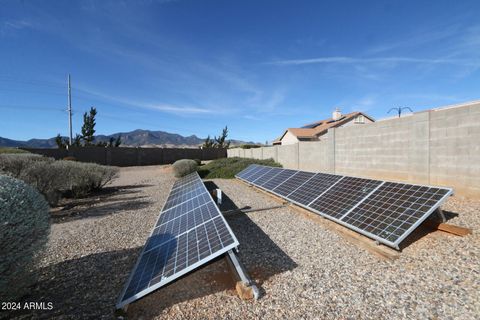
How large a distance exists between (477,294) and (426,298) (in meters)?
0.69

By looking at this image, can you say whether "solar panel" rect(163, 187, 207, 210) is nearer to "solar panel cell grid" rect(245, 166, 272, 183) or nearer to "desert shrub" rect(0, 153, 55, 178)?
"solar panel cell grid" rect(245, 166, 272, 183)

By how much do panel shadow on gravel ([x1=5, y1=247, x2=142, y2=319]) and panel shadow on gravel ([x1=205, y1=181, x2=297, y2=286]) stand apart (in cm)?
227

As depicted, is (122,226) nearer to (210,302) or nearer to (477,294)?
(210,302)

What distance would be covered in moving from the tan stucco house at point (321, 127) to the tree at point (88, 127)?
36.8 meters

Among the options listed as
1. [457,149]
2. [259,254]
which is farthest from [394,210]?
[457,149]

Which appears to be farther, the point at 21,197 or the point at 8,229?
the point at 21,197

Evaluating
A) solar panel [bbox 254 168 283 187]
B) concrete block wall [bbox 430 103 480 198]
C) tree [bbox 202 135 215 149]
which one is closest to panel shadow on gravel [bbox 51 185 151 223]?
solar panel [bbox 254 168 283 187]

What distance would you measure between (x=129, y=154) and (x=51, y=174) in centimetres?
2878

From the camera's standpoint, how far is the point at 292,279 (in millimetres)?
3945

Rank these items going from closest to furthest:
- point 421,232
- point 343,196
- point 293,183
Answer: point 421,232, point 343,196, point 293,183

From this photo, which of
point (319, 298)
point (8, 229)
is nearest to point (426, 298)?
point (319, 298)

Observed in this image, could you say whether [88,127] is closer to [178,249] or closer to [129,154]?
[129,154]

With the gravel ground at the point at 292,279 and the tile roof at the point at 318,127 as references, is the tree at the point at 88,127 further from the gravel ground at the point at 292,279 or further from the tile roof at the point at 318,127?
the gravel ground at the point at 292,279

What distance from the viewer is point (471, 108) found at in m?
7.88
